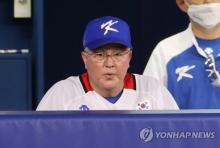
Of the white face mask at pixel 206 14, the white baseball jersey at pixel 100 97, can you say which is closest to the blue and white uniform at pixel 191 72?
the white face mask at pixel 206 14

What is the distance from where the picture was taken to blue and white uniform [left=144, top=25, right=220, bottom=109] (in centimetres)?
374

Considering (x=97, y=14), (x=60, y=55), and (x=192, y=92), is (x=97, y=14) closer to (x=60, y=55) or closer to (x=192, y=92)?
(x=60, y=55)

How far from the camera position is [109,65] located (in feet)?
8.79

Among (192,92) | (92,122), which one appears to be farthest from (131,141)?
(192,92)

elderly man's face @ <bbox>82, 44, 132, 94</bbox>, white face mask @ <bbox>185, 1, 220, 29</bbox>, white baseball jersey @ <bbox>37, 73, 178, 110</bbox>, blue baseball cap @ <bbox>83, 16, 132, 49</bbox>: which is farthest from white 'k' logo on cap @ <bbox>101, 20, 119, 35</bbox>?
white face mask @ <bbox>185, 1, 220, 29</bbox>

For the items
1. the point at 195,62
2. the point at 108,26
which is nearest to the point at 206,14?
the point at 195,62

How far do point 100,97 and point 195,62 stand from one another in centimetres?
121

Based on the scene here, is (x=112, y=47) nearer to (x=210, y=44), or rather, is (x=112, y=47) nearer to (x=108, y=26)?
(x=108, y=26)

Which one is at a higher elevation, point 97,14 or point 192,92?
point 97,14

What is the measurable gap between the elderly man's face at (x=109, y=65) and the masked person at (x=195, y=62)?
1.03 meters

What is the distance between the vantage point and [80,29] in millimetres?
3908

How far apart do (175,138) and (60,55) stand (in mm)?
2162

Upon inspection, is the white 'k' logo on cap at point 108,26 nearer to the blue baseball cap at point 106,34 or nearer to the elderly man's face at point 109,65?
the blue baseball cap at point 106,34

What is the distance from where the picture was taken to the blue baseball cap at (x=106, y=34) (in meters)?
2.68
